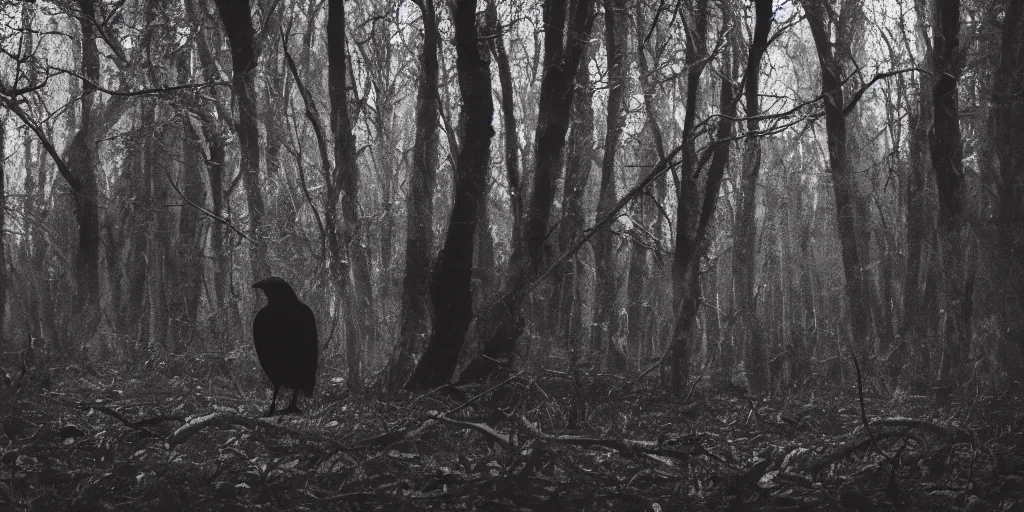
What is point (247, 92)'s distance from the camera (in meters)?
10.1

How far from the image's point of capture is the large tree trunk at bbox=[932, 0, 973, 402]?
1134 centimetres

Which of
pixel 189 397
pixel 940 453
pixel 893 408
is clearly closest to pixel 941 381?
pixel 893 408

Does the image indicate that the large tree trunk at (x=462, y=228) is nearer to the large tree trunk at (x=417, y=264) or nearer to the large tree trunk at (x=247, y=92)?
the large tree trunk at (x=417, y=264)

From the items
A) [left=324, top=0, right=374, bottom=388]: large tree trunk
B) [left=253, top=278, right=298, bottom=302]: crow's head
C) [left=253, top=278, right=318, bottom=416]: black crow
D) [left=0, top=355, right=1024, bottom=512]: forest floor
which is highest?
[left=324, top=0, right=374, bottom=388]: large tree trunk

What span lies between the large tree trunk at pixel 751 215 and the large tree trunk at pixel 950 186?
235 cm

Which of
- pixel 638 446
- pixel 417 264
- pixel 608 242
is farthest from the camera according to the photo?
pixel 608 242

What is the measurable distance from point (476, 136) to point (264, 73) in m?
7.11

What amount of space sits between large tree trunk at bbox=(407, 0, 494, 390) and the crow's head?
180 centimetres

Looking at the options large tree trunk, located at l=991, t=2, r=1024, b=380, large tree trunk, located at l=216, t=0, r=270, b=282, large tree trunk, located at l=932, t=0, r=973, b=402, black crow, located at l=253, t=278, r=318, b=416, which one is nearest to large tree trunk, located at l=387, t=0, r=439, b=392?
black crow, located at l=253, t=278, r=318, b=416

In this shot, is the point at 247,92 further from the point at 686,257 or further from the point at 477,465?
the point at 477,465

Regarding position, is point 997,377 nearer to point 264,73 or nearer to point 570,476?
point 570,476

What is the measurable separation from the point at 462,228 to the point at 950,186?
25.1 feet

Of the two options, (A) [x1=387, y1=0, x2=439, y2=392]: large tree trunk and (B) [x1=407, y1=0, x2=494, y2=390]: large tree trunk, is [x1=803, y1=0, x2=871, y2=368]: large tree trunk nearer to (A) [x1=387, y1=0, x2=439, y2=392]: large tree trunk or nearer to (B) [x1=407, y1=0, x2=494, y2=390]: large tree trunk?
(A) [x1=387, y1=0, x2=439, y2=392]: large tree trunk

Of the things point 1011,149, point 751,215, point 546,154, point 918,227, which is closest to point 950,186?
point 1011,149
